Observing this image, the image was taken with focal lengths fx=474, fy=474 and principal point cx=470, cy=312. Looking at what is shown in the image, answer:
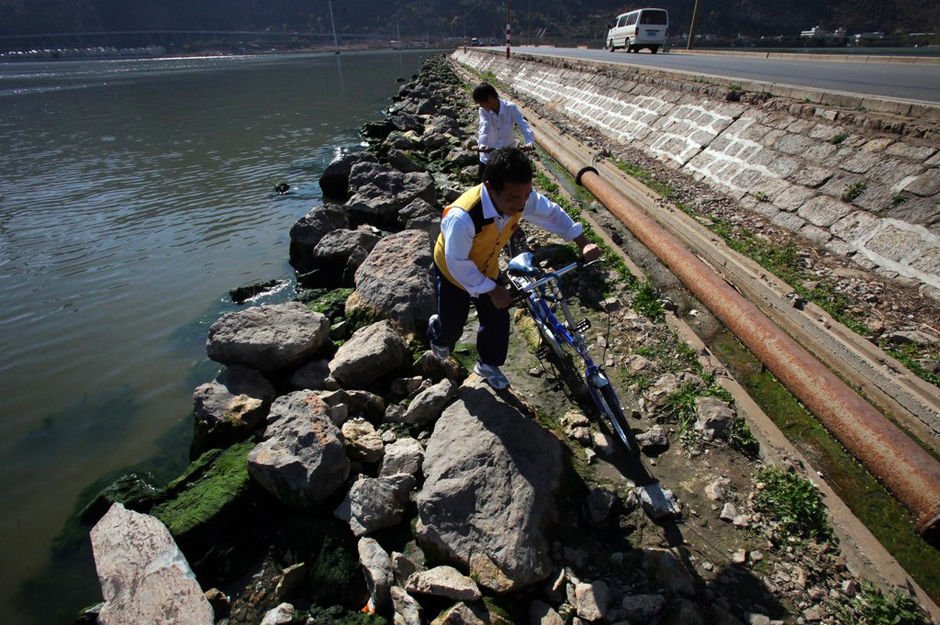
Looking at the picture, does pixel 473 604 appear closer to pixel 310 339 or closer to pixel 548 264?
pixel 310 339

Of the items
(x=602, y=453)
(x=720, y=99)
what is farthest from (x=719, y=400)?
(x=720, y=99)

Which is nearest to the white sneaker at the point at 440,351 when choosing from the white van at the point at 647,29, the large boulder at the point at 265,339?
the large boulder at the point at 265,339

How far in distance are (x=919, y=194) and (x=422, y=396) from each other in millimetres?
6734

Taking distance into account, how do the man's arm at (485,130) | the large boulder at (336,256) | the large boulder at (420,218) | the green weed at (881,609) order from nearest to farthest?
the green weed at (881,609)
the man's arm at (485,130)
the large boulder at (336,256)
the large boulder at (420,218)

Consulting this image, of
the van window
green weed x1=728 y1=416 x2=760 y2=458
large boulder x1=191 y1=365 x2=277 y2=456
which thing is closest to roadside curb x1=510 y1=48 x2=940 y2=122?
green weed x1=728 y1=416 x2=760 y2=458

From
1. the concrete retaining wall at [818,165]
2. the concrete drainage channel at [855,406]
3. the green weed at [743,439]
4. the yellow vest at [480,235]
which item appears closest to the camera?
the concrete drainage channel at [855,406]

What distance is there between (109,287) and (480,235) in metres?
8.44

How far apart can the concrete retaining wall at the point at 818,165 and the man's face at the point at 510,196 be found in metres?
5.35

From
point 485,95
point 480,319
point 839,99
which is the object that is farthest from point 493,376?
point 839,99

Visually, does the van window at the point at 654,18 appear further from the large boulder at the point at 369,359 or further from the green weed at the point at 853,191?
the large boulder at the point at 369,359

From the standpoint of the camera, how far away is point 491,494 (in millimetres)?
3414

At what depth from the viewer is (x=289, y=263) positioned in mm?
9609

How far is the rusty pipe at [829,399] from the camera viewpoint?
10.8ft

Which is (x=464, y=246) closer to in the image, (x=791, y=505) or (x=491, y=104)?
(x=791, y=505)
